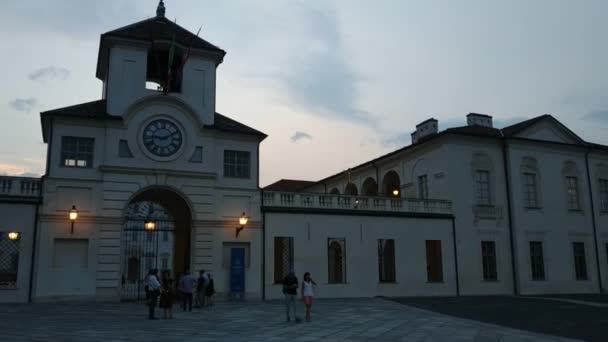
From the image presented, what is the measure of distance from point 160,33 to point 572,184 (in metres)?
26.5

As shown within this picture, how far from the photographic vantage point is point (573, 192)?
116 feet

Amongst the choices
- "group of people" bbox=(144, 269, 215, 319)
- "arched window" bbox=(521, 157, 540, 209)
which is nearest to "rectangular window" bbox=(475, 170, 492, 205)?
"arched window" bbox=(521, 157, 540, 209)

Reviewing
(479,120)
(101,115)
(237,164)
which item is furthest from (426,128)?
(101,115)

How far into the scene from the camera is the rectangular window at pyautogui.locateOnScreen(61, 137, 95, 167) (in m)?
23.8

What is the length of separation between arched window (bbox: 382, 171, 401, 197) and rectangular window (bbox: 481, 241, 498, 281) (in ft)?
25.5

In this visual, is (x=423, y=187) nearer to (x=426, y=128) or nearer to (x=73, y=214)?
(x=426, y=128)

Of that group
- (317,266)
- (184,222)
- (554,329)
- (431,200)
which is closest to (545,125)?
(431,200)

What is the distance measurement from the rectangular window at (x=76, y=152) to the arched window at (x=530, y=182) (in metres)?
24.2

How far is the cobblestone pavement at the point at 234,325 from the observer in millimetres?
14188

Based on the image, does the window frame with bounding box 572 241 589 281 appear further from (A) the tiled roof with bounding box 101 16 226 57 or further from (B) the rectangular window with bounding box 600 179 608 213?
(A) the tiled roof with bounding box 101 16 226 57

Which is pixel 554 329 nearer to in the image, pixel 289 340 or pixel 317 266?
pixel 289 340

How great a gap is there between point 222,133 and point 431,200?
40.2 feet

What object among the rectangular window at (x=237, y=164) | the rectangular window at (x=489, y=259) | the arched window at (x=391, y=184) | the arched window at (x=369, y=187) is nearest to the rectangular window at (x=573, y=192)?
the rectangular window at (x=489, y=259)

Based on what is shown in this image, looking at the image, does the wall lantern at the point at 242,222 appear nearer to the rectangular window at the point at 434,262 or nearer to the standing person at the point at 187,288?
the standing person at the point at 187,288
